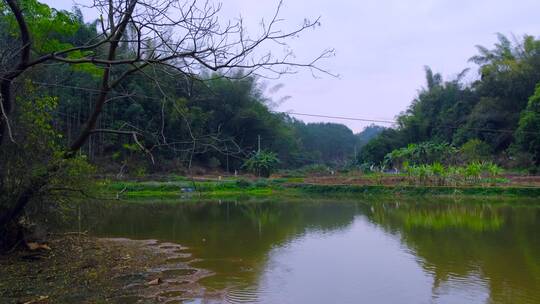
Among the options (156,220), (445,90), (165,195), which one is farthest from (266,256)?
(445,90)

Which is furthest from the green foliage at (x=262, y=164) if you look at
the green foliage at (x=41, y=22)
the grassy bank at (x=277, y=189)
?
the green foliage at (x=41, y=22)

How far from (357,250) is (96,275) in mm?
6094

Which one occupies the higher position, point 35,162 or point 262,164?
point 262,164

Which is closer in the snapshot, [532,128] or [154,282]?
[154,282]

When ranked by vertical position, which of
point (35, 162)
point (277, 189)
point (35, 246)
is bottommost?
point (35, 246)

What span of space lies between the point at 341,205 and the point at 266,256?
1322cm

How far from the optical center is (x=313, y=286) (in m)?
8.11

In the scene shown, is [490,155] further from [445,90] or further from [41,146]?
[41,146]

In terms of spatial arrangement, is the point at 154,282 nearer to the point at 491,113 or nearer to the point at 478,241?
the point at 478,241

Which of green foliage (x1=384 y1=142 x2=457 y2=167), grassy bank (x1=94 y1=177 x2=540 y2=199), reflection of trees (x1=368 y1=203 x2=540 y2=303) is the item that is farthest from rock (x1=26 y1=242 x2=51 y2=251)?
green foliage (x1=384 y1=142 x2=457 y2=167)

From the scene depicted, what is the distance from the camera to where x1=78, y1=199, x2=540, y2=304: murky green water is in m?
7.70

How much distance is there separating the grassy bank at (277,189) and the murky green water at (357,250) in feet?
19.0

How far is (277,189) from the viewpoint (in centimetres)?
3170

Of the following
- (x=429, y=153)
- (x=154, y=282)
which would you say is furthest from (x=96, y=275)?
(x=429, y=153)
